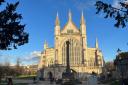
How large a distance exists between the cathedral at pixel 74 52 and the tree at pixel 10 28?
401 feet

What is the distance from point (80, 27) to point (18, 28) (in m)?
132

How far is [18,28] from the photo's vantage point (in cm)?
2252

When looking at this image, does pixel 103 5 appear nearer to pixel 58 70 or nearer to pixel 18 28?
pixel 18 28

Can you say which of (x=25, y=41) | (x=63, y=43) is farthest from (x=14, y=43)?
(x=63, y=43)

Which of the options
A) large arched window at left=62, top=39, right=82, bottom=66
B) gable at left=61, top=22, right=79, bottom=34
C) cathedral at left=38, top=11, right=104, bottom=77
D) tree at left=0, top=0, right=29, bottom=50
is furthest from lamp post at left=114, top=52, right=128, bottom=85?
gable at left=61, top=22, right=79, bottom=34

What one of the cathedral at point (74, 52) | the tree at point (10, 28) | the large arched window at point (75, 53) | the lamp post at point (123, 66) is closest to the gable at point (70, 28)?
the cathedral at point (74, 52)

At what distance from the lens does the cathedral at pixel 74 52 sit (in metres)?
148

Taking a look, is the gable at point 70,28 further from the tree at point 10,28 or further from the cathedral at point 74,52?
the tree at point 10,28

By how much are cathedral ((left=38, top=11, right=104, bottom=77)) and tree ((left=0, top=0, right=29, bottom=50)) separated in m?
122

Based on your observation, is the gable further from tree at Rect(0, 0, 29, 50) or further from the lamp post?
tree at Rect(0, 0, 29, 50)

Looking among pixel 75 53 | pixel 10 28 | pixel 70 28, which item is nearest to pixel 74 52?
pixel 75 53

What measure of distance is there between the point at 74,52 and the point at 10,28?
12721cm

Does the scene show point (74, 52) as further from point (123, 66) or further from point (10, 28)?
point (10, 28)

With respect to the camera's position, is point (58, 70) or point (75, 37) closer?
point (58, 70)
